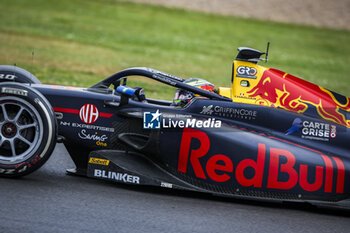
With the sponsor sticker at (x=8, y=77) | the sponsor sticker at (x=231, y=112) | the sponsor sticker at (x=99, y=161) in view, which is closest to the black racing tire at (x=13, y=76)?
the sponsor sticker at (x=8, y=77)

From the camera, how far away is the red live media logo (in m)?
5.26

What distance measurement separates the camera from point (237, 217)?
16.3ft

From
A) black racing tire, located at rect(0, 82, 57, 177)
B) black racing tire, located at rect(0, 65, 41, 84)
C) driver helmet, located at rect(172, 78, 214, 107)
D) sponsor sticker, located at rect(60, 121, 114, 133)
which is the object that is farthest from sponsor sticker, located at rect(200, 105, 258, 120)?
black racing tire, located at rect(0, 65, 41, 84)

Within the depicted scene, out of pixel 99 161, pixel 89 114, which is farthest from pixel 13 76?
→ pixel 99 161

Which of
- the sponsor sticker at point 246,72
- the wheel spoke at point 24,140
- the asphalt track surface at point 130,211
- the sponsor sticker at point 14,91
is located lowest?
the asphalt track surface at point 130,211

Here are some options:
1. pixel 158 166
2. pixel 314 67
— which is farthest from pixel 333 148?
pixel 314 67

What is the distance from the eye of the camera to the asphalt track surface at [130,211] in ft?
14.6

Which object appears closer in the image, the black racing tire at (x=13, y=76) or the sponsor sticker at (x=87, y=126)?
the sponsor sticker at (x=87, y=126)

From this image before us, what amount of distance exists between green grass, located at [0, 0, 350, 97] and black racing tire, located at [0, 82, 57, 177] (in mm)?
5781

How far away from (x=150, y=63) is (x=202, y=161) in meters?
10.3

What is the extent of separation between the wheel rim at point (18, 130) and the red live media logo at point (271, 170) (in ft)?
5.19

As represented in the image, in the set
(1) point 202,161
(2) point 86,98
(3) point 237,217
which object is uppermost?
(2) point 86,98

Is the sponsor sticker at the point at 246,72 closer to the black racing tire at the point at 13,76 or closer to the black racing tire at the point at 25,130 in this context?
the black racing tire at the point at 25,130

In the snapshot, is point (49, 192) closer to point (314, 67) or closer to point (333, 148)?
point (333, 148)
